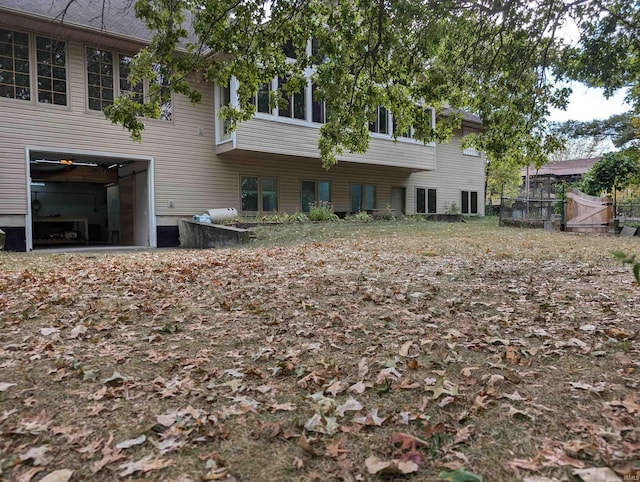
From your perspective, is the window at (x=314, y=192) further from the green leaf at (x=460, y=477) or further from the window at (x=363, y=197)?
the green leaf at (x=460, y=477)

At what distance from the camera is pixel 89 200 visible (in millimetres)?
19844

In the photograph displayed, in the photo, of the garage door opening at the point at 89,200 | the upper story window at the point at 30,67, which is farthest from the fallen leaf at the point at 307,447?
the upper story window at the point at 30,67

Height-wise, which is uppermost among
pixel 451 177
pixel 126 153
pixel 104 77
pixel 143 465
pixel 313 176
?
pixel 104 77

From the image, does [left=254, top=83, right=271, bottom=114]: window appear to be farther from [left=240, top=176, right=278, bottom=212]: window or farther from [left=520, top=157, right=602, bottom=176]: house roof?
[left=520, top=157, right=602, bottom=176]: house roof

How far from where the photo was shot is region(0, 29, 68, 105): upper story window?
1087cm

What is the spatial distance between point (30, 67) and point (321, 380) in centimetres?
1262

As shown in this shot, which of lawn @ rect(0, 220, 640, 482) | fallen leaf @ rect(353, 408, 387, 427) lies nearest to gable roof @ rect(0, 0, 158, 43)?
lawn @ rect(0, 220, 640, 482)

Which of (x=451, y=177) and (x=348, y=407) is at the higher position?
(x=451, y=177)

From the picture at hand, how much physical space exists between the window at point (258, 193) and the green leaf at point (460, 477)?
14.0 m

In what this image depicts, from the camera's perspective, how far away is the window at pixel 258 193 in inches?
600

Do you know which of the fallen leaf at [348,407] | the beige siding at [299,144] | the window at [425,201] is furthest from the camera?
the window at [425,201]

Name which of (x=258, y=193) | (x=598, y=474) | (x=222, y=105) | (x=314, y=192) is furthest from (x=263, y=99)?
(x=598, y=474)

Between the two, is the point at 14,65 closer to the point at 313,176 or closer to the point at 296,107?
the point at 296,107

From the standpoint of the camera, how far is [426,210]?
20.9 m
